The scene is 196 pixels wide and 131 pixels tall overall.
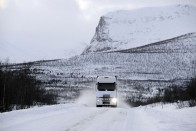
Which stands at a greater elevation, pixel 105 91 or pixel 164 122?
pixel 105 91

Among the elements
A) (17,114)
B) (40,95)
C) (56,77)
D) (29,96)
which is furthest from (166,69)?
(17,114)

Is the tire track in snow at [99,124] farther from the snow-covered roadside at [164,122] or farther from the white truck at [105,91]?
the white truck at [105,91]

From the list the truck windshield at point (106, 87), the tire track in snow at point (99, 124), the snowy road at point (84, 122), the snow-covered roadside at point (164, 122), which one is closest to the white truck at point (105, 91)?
the truck windshield at point (106, 87)

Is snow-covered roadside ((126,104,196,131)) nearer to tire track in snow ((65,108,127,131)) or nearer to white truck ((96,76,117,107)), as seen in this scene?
tire track in snow ((65,108,127,131))

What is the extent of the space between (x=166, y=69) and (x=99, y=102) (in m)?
162

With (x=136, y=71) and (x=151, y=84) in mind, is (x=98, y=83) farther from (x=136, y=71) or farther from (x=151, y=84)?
(x=136, y=71)

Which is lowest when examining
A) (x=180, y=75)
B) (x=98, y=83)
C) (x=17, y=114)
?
(x=17, y=114)

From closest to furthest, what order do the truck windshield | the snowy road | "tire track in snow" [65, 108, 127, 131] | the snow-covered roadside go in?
the snowy road, "tire track in snow" [65, 108, 127, 131], the snow-covered roadside, the truck windshield

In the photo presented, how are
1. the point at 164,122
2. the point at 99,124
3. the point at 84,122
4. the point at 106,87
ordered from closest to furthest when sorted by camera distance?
the point at 99,124, the point at 84,122, the point at 164,122, the point at 106,87

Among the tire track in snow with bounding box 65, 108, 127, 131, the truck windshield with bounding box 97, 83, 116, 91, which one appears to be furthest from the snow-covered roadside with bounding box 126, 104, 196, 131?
the truck windshield with bounding box 97, 83, 116, 91

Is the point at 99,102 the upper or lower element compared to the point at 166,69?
lower

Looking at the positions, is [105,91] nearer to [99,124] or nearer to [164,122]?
[164,122]

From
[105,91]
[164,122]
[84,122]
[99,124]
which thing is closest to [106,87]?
[105,91]

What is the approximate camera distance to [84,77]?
625ft
